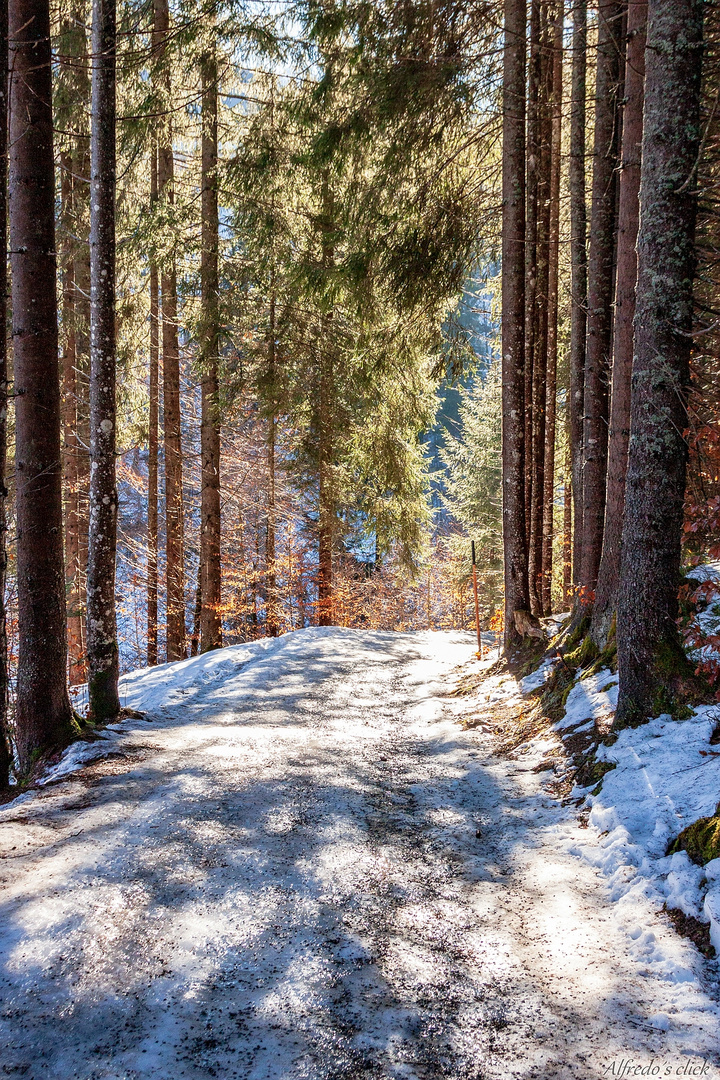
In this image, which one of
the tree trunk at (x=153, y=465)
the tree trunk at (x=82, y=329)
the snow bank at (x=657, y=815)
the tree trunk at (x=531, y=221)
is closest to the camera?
the snow bank at (x=657, y=815)

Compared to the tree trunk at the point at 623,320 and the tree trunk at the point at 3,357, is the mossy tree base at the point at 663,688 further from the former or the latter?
the tree trunk at the point at 3,357

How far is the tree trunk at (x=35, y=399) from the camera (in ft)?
17.6

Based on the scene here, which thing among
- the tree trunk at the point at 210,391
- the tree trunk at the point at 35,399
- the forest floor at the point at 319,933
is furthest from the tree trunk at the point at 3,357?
the tree trunk at the point at 210,391

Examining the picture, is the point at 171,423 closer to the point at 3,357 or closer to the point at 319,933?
the point at 3,357

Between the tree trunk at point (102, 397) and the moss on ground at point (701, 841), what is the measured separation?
5118 millimetres

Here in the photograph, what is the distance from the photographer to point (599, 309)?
740 cm

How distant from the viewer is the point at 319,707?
7805mm

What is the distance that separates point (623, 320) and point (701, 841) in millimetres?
5002

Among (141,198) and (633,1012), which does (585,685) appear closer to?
(633,1012)

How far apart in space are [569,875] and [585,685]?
2.82 metres

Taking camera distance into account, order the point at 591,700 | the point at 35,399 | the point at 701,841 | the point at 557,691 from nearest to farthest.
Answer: the point at 701,841 < the point at 35,399 < the point at 591,700 < the point at 557,691

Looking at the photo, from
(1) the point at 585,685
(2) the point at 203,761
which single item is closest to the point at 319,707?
(2) the point at 203,761

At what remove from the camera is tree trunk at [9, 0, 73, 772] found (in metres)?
5.35

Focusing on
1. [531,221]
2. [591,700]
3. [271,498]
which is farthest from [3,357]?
[271,498]
